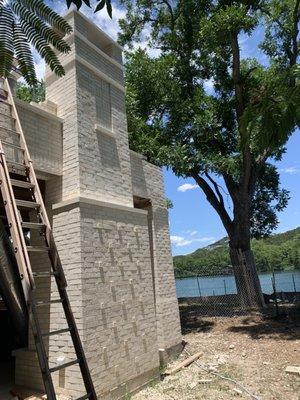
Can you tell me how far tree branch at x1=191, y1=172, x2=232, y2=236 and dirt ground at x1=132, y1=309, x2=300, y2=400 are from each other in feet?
17.0

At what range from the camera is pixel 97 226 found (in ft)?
27.2

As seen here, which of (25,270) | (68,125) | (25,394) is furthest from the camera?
(68,125)

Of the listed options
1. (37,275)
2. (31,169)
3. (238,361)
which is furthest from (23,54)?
(238,361)

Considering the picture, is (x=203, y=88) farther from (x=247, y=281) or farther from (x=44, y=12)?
(x=44, y=12)

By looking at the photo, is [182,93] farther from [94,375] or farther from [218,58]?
[94,375]

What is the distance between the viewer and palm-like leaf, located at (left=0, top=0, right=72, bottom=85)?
3.73 meters

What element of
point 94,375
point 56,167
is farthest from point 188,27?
point 94,375

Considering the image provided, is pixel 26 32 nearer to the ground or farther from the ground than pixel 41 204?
farther from the ground

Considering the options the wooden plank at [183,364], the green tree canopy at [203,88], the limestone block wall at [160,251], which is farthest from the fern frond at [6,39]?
the green tree canopy at [203,88]

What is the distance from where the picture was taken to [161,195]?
12133 mm

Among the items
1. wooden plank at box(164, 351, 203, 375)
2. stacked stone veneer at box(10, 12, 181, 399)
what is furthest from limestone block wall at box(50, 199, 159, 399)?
wooden plank at box(164, 351, 203, 375)

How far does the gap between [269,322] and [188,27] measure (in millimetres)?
13809

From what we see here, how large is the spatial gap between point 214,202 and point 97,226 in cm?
1273

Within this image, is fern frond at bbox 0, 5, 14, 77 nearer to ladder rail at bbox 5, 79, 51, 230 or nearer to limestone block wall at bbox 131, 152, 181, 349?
ladder rail at bbox 5, 79, 51, 230
